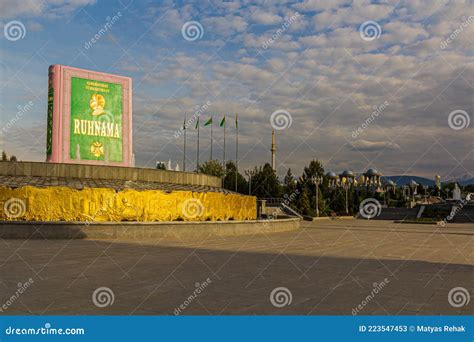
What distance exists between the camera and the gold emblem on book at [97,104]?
22781 mm

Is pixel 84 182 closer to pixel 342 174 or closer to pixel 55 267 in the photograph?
pixel 55 267

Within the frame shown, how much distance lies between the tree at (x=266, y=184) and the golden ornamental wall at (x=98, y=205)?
137 feet

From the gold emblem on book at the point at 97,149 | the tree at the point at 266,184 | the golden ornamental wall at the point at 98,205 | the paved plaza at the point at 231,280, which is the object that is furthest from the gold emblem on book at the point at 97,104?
the tree at the point at 266,184

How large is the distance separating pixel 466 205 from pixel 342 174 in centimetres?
6389

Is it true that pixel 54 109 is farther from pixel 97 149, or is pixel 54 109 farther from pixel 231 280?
pixel 231 280

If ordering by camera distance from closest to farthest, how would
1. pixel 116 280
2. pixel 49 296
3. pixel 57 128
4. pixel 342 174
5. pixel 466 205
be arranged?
1. pixel 49 296
2. pixel 116 280
3. pixel 57 128
4. pixel 466 205
5. pixel 342 174

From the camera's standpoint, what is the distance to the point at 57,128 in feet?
71.3

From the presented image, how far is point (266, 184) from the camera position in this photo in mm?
61344

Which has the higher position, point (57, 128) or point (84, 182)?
point (57, 128)

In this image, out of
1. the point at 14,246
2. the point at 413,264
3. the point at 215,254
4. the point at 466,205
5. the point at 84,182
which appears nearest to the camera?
the point at 413,264

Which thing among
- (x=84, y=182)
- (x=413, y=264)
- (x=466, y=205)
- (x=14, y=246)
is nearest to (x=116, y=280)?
(x=413, y=264)

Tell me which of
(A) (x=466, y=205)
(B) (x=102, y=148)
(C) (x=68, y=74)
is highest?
(C) (x=68, y=74)

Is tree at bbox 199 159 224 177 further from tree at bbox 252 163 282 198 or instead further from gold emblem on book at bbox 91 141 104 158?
gold emblem on book at bbox 91 141 104 158

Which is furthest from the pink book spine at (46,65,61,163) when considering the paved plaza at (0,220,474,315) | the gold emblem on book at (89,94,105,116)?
the paved plaza at (0,220,474,315)
